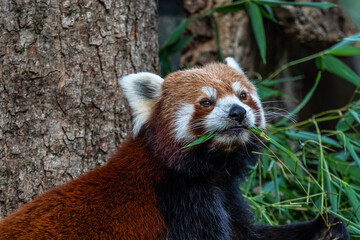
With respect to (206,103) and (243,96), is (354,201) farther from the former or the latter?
(206,103)

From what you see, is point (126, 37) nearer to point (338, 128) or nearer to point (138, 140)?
point (138, 140)

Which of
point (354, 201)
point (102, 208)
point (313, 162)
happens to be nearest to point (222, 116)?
point (102, 208)

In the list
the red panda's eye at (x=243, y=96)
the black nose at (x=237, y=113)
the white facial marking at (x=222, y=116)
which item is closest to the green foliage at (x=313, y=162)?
the red panda's eye at (x=243, y=96)

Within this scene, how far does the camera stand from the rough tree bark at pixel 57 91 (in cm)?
285

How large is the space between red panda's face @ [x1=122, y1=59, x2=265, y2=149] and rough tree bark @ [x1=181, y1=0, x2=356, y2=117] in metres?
2.36

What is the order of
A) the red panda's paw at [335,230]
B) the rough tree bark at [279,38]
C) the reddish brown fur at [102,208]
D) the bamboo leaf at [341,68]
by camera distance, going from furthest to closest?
the rough tree bark at [279,38]
the bamboo leaf at [341,68]
the red panda's paw at [335,230]
the reddish brown fur at [102,208]

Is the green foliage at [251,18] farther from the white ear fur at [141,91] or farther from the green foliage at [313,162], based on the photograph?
the white ear fur at [141,91]

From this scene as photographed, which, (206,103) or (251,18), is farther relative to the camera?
(251,18)

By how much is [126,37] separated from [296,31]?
290cm

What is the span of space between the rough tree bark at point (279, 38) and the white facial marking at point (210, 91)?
101 inches

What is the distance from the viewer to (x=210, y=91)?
2.64m

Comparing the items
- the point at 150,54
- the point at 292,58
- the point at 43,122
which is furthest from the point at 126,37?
the point at 292,58

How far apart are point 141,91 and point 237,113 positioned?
0.73 m

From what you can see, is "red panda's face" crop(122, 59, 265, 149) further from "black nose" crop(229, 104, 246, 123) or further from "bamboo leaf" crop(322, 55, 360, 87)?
"bamboo leaf" crop(322, 55, 360, 87)
